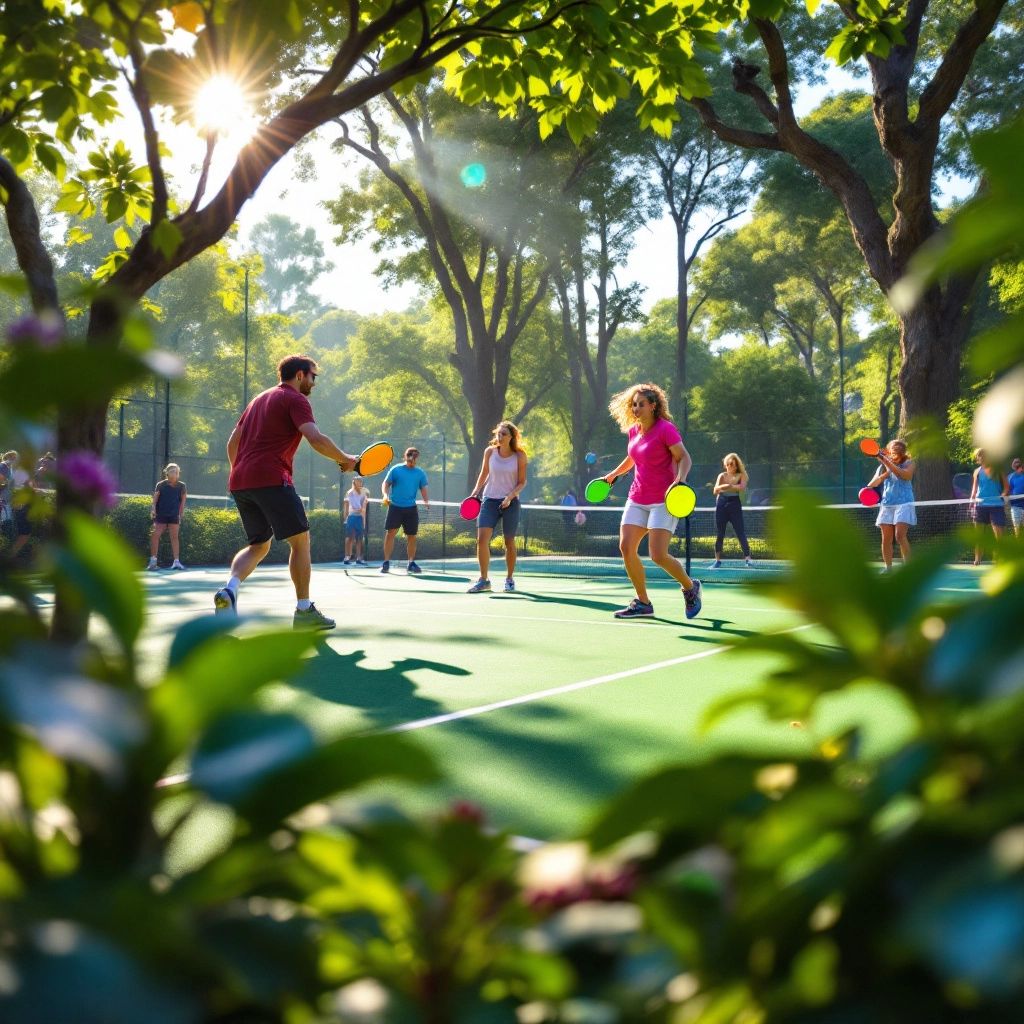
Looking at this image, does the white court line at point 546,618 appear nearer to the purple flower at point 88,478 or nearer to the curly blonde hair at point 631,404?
the curly blonde hair at point 631,404

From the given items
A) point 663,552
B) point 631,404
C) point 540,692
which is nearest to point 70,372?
point 540,692

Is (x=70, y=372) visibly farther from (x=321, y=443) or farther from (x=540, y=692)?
(x=321, y=443)

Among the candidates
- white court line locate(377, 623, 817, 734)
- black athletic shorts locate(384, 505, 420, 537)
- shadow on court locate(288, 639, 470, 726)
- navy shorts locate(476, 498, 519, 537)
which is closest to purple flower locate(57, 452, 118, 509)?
white court line locate(377, 623, 817, 734)

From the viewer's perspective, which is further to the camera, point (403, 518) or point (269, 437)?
point (403, 518)

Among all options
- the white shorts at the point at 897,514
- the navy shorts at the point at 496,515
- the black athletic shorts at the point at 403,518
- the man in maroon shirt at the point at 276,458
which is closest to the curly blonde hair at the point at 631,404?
the man in maroon shirt at the point at 276,458

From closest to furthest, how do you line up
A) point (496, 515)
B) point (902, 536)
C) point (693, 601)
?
point (693, 601)
point (496, 515)
point (902, 536)

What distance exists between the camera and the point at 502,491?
1421 centimetres

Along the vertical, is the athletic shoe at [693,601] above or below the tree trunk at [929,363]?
below

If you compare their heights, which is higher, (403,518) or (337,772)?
(337,772)

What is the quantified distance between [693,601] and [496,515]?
4.25 meters

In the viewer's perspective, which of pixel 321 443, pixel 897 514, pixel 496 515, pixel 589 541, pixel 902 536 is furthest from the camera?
pixel 589 541

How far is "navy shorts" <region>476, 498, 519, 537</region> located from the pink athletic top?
4.03 meters

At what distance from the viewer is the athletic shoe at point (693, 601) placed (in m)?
10.4

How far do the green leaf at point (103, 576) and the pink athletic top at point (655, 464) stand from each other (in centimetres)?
945
